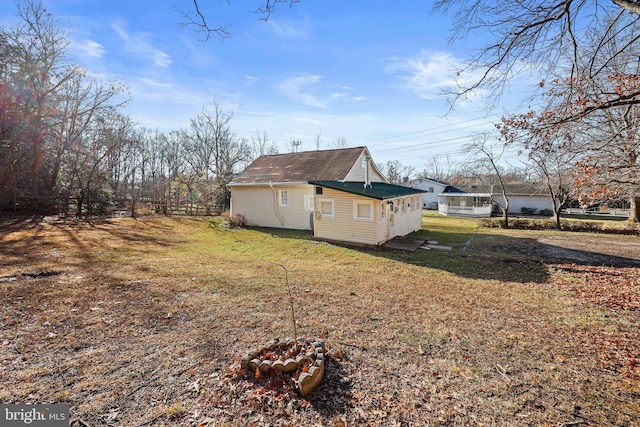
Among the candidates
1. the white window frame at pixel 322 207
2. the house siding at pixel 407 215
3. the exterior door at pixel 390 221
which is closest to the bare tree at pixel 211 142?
the white window frame at pixel 322 207

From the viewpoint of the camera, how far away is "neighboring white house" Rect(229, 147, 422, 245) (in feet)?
37.2

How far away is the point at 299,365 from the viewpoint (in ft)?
10.6

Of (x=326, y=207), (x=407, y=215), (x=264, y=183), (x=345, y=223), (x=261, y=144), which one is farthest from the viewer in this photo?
(x=261, y=144)

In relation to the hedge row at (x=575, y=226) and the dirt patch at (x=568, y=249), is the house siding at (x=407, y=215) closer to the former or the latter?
the dirt patch at (x=568, y=249)

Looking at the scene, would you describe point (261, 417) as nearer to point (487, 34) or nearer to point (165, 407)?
point (165, 407)

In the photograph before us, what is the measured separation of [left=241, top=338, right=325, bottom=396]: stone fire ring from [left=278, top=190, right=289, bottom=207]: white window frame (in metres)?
12.0

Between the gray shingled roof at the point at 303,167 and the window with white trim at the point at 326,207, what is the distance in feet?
8.39

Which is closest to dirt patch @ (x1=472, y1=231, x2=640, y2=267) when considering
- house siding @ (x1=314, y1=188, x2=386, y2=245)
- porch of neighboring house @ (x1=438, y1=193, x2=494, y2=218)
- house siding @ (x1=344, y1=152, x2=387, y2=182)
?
house siding @ (x1=314, y1=188, x2=386, y2=245)

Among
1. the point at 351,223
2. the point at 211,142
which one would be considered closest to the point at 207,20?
the point at 351,223

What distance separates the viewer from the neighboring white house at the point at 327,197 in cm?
1133

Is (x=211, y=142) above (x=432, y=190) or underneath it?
above

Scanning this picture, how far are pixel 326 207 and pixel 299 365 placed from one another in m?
9.38

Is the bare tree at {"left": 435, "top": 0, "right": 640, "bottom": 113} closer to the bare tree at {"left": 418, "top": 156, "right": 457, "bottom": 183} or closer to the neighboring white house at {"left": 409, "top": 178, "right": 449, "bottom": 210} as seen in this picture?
the neighboring white house at {"left": 409, "top": 178, "right": 449, "bottom": 210}

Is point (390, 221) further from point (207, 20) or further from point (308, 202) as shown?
→ point (207, 20)
